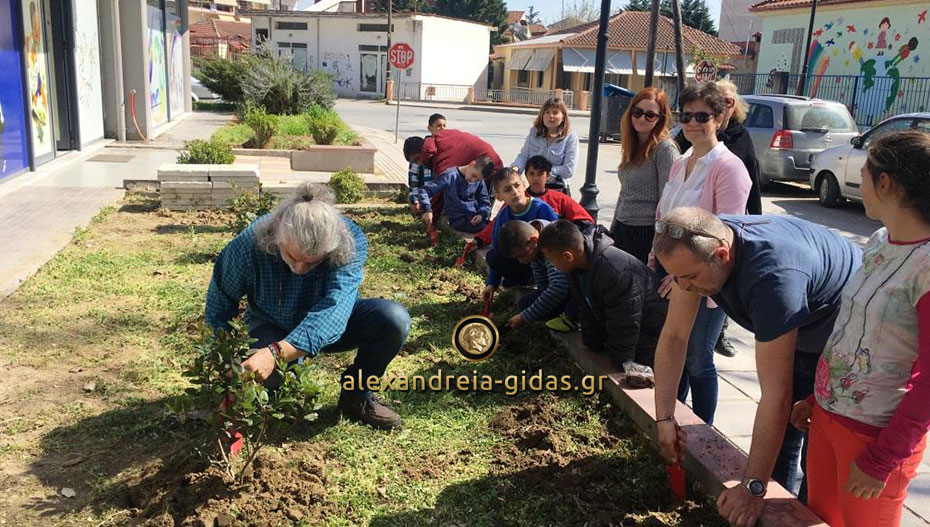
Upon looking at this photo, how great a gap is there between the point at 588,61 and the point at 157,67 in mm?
36167

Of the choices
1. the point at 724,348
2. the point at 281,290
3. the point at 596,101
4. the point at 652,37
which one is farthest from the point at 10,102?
the point at 652,37

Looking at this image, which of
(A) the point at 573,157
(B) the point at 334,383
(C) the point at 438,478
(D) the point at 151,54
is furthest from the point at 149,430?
(D) the point at 151,54

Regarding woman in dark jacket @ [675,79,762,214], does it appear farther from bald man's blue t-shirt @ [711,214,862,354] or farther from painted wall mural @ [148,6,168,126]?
painted wall mural @ [148,6,168,126]

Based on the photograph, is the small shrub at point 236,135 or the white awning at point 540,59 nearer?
the small shrub at point 236,135

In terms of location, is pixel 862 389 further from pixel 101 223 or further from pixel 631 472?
pixel 101 223

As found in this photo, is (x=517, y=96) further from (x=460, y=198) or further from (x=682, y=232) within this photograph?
(x=682, y=232)

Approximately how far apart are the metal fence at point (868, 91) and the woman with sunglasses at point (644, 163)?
61.4 feet

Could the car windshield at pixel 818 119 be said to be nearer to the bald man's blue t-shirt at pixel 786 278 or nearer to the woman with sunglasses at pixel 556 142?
the woman with sunglasses at pixel 556 142

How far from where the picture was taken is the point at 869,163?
2131 mm

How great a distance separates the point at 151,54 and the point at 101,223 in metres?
11.1

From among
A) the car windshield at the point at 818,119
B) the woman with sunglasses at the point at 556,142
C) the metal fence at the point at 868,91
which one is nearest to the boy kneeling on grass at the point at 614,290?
the woman with sunglasses at the point at 556,142

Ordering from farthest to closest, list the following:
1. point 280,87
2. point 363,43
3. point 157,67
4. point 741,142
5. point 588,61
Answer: point 363,43 < point 588,61 < point 280,87 < point 157,67 < point 741,142

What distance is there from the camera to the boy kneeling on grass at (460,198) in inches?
291

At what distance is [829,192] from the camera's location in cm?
1213
